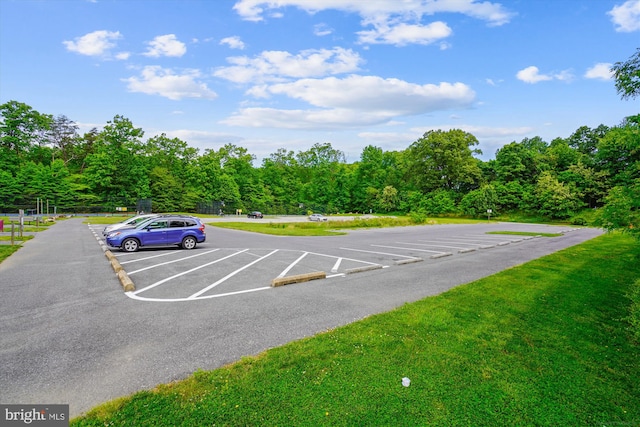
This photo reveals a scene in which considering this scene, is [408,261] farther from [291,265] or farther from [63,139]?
[63,139]

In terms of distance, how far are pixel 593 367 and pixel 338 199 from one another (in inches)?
3099

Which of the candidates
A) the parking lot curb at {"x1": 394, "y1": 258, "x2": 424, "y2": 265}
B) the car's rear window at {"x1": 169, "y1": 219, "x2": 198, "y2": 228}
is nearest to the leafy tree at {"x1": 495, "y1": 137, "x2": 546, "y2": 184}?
the parking lot curb at {"x1": 394, "y1": 258, "x2": 424, "y2": 265}

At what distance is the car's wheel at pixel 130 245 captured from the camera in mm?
13648

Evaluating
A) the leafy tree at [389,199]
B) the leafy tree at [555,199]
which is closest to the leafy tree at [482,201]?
the leafy tree at [555,199]

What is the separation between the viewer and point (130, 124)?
65.9 m

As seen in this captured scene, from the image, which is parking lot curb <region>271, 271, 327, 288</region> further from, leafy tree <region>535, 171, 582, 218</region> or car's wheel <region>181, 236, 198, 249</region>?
leafy tree <region>535, 171, 582, 218</region>

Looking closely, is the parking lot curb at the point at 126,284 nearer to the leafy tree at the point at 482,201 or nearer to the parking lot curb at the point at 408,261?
the parking lot curb at the point at 408,261

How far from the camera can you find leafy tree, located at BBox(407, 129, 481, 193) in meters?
69.8

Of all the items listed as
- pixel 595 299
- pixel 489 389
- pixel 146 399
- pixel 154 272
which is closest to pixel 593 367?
pixel 489 389

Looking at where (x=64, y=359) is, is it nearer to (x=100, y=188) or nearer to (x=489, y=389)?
(x=489, y=389)

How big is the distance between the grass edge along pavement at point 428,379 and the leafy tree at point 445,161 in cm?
6973

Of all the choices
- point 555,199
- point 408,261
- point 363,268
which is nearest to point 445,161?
point 555,199

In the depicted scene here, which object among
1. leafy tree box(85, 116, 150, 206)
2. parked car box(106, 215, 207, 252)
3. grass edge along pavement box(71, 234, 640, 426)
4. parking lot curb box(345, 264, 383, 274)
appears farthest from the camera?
leafy tree box(85, 116, 150, 206)

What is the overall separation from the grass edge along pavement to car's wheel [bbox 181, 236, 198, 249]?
11.6m
